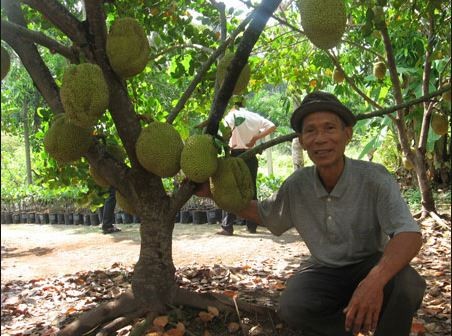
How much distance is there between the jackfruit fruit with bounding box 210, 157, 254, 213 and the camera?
178 cm

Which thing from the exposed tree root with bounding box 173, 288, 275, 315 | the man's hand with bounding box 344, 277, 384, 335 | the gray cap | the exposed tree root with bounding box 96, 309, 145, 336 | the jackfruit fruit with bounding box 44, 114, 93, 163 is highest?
the gray cap

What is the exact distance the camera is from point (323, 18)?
1.64 meters

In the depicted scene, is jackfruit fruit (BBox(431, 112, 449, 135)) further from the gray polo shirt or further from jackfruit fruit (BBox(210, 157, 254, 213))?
jackfruit fruit (BBox(210, 157, 254, 213))

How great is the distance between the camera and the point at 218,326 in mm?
1975

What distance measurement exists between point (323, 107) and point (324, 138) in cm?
12

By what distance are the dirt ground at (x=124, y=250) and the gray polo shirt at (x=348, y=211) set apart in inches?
67.1

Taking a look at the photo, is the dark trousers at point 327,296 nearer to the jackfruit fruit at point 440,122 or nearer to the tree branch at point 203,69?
the tree branch at point 203,69

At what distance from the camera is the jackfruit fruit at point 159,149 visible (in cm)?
175

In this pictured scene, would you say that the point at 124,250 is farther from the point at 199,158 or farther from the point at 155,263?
the point at 199,158

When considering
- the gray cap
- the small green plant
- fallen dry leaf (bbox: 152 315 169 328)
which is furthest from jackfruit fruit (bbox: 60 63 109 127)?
the small green plant

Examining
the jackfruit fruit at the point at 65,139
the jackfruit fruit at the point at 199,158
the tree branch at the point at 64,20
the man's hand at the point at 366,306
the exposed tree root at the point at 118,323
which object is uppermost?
the tree branch at the point at 64,20

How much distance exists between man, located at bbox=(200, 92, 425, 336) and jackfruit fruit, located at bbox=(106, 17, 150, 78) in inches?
23.1

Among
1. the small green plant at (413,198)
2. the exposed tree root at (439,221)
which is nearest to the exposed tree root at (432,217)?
the exposed tree root at (439,221)

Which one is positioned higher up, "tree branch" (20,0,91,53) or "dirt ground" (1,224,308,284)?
"tree branch" (20,0,91,53)
